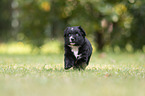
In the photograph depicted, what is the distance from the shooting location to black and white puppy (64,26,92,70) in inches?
252

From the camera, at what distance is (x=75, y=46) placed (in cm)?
652

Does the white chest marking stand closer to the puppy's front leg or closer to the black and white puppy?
the black and white puppy

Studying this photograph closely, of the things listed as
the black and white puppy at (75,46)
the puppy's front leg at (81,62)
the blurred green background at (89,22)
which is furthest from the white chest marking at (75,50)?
the blurred green background at (89,22)

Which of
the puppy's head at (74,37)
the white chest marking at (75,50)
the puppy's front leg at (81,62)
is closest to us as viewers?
the puppy's head at (74,37)

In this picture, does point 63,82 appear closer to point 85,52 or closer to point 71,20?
point 85,52

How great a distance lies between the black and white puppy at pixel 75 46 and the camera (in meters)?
6.41

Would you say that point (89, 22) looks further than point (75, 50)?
Yes

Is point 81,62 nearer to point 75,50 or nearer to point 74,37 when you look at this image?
point 75,50

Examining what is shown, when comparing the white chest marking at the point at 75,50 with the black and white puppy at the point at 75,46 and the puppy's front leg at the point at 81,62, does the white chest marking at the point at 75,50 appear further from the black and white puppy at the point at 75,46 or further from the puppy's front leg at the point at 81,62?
the puppy's front leg at the point at 81,62

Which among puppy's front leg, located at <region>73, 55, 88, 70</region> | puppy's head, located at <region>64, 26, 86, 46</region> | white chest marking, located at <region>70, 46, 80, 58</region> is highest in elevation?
puppy's head, located at <region>64, 26, 86, 46</region>

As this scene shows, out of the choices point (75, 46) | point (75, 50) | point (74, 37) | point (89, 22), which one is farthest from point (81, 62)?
point (89, 22)

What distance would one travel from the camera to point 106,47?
1745 centimetres

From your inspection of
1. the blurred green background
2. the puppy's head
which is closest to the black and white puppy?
the puppy's head

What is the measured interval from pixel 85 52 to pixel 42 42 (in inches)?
365
